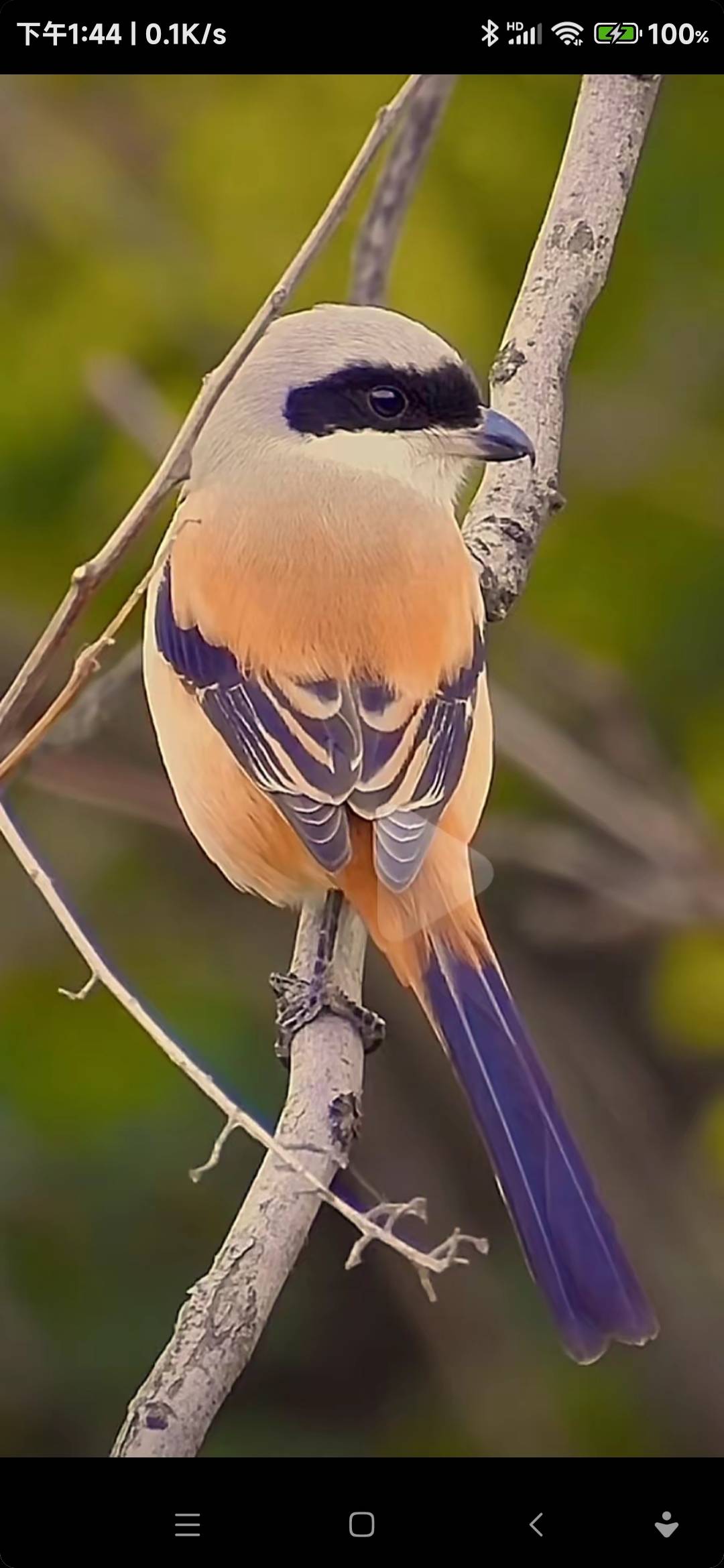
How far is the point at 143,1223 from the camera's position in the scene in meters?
2.43

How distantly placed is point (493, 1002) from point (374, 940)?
14cm

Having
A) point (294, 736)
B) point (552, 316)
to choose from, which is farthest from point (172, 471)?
point (552, 316)

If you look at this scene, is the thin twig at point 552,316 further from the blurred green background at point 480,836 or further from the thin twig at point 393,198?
the blurred green background at point 480,836

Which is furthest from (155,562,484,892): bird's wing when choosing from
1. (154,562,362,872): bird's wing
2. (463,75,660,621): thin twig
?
(463,75,660,621): thin twig

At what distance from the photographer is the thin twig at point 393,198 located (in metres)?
2.04

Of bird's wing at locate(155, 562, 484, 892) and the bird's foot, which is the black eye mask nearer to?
bird's wing at locate(155, 562, 484, 892)

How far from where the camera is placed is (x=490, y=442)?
68.3 inches

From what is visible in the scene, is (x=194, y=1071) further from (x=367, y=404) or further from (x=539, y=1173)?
(x=367, y=404)

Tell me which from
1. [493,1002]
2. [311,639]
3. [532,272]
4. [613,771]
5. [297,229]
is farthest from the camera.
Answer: [613,771]

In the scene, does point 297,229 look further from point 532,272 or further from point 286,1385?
point 286,1385

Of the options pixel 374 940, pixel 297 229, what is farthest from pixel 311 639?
pixel 297 229

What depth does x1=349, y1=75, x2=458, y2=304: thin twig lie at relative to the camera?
2.04 m
